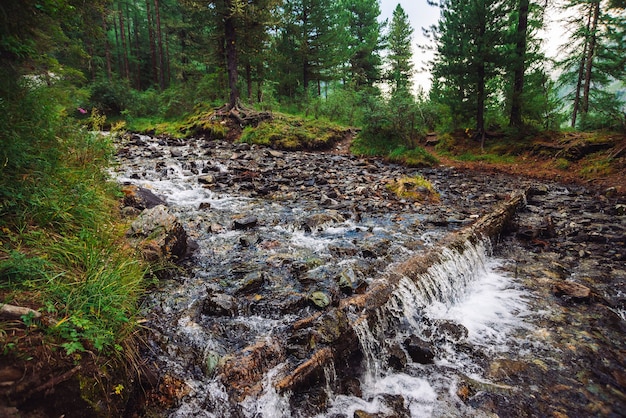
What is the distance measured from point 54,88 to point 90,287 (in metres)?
2.88

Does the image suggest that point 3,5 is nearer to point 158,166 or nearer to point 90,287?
point 90,287

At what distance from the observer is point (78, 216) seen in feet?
10.0

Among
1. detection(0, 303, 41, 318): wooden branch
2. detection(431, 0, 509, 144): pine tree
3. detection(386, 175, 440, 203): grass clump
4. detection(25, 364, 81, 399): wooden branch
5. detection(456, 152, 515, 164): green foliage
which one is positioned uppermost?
detection(431, 0, 509, 144): pine tree

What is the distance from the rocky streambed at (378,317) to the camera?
256 centimetres

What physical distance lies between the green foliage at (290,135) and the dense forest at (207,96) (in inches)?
78.5

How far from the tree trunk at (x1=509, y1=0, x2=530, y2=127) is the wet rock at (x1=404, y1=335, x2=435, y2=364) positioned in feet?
48.6

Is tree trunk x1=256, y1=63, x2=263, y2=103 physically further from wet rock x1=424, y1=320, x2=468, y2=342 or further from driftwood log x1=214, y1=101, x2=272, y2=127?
wet rock x1=424, y1=320, x2=468, y2=342

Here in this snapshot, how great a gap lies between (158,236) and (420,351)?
11.5ft

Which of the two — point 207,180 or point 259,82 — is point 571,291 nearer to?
point 207,180

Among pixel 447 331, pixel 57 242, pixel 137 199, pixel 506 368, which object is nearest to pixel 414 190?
pixel 447 331

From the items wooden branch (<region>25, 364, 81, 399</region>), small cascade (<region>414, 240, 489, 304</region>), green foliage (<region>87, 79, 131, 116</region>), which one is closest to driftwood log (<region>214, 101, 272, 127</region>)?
green foliage (<region>87, 79, 131, 116</region>)

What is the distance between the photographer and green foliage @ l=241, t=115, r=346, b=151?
15.8m

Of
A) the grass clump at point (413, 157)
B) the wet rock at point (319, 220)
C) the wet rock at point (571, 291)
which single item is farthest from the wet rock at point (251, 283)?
the grass clump at point (413, 157)

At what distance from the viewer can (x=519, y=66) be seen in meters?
13.2
